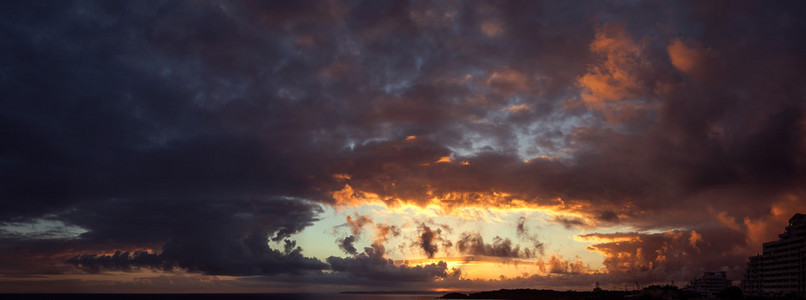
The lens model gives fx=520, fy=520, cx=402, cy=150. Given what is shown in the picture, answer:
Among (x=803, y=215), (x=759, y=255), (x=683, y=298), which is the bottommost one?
(x=683, y=298)

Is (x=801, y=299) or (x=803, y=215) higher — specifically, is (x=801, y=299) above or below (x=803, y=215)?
below

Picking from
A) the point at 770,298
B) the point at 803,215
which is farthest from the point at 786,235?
the point at 770,298

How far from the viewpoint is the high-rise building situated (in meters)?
161

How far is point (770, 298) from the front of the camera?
158750mm

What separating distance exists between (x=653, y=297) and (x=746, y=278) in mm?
36678

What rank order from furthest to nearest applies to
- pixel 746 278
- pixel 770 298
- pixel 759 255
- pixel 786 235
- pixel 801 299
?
1. pixel 746 278
2. pixel 759 255
3. pixel 786 235
4. pixel 770 298
5. pixel 801 299

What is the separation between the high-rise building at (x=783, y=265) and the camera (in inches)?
6329

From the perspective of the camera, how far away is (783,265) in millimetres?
170750

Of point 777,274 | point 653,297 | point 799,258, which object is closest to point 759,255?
point 777,274

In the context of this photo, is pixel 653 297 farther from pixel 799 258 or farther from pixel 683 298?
pixel 799 258

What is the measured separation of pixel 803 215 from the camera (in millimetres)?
163625

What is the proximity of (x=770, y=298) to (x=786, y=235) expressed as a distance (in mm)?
25781

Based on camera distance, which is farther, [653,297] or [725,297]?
[653,297]

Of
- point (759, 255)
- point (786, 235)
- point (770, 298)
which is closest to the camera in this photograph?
point (770, 298)
